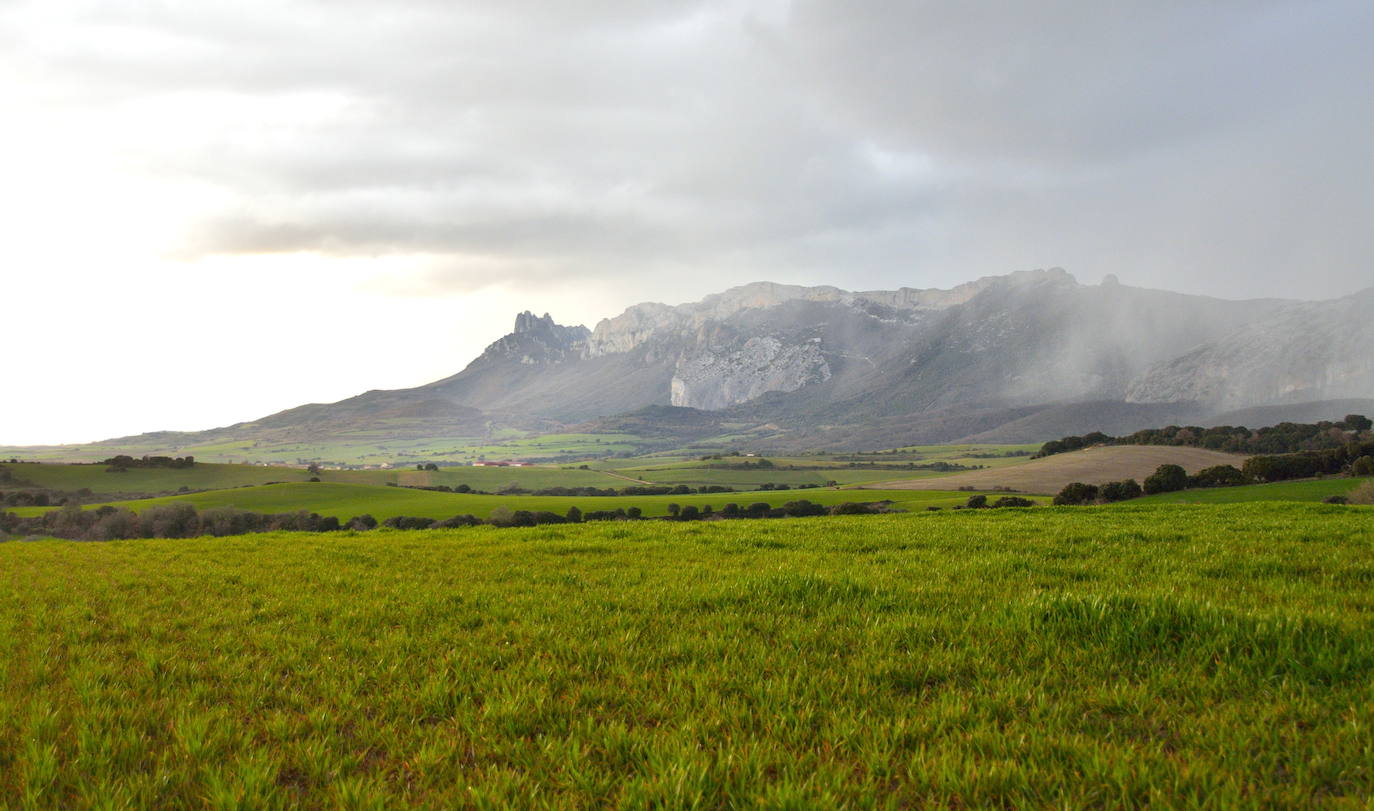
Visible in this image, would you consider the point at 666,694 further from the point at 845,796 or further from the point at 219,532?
the point at 219,532

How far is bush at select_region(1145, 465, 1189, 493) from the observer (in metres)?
64.3

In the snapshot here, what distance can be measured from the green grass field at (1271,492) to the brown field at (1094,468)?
20.4 meters

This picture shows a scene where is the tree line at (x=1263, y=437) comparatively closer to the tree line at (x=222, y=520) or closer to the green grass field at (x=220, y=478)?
the tree line at (x=222, y=520)

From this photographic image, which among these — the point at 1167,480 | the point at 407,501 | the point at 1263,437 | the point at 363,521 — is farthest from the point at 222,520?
the point at 1263,437

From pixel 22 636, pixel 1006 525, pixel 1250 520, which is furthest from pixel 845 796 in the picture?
pixel 1250 520

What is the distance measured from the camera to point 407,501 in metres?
88.6

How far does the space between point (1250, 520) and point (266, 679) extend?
75.2ft

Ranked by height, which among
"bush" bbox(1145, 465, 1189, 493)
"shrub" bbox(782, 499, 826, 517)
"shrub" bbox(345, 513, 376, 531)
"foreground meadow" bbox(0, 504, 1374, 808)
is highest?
"foreground meadow" bbox(0, 504, 1374, 808)

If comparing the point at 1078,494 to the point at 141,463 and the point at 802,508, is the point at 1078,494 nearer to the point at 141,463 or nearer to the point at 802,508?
the point at 802,508

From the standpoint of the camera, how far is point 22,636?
8.87 metres

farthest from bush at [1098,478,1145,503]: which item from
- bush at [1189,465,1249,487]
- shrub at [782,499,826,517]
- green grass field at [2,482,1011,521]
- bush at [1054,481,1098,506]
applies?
shrub at [782,499,826,517]

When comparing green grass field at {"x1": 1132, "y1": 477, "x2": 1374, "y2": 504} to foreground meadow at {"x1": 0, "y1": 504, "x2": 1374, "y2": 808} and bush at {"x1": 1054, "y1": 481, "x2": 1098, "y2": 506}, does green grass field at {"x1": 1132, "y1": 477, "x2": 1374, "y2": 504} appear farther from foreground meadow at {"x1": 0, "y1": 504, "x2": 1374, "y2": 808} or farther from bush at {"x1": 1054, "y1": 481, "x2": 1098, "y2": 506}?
foreground meadow at {"x1": 0, "y1": 504, "x2": 1374, "y2": 808}

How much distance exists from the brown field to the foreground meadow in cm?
8534

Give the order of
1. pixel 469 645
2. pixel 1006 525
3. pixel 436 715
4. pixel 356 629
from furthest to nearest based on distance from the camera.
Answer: pixel 1006 525 < pixel 356 629 < pixel 469 645 < pixel 436 715
